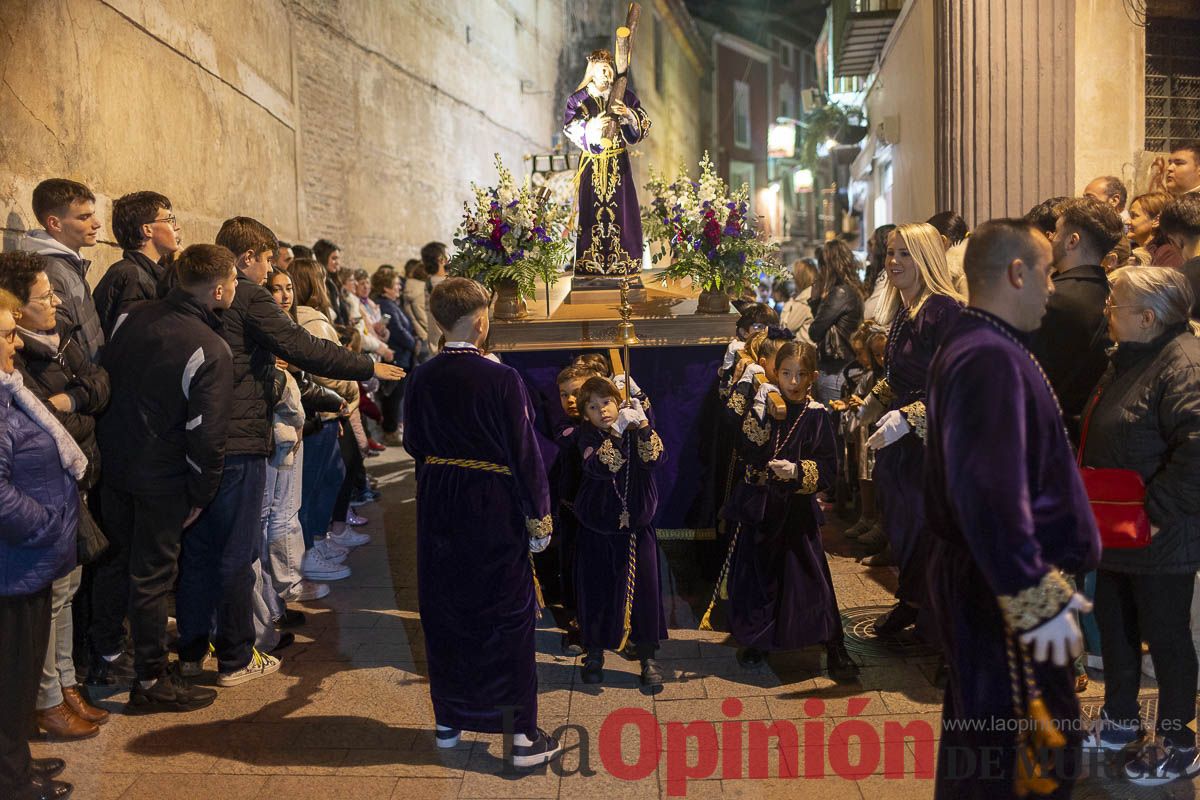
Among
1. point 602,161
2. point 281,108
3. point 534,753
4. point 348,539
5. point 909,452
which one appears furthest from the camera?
point 281,108

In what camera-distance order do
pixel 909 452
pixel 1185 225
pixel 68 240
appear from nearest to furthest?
pixel 1185 225
pixel 909 452
pixel 68 240

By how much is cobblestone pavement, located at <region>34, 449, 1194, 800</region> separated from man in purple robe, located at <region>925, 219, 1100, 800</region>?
3.78 ft

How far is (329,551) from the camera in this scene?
7.17 m

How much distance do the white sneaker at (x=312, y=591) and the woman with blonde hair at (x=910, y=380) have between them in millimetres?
3417

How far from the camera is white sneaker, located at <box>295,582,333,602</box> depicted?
6496mm

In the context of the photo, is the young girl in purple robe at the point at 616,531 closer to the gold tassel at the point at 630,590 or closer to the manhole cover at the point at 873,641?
the gold tassel at the point at 630,590

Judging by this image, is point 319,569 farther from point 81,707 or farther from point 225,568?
point 81,707

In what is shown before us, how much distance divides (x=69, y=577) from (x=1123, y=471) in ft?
13.8

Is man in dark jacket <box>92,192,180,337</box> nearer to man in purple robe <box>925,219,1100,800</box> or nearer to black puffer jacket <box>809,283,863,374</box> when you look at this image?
man in purple robe <box>925,219,1100,800</box>

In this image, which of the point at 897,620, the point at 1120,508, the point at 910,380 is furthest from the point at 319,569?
the point at 1120,508

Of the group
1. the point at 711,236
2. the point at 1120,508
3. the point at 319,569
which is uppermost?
the point at 711,236

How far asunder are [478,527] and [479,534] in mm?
29

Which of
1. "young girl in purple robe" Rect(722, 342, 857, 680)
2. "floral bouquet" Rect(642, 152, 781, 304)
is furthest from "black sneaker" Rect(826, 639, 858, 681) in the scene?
"floral bouquet" Rect(642, 152, 781, 304)

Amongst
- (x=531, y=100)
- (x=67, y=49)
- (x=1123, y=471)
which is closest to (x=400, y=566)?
(x=67, y=49)
